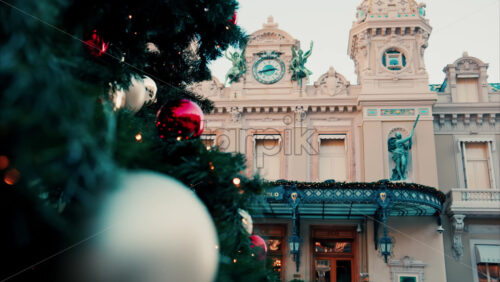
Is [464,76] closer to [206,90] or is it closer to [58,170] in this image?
[206,90]

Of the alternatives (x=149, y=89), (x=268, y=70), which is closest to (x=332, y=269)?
(x=268, y=70)

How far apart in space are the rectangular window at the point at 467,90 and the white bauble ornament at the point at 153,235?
16421 millimetres

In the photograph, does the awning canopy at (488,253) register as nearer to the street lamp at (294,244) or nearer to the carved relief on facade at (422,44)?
the street lamp at (294,244)

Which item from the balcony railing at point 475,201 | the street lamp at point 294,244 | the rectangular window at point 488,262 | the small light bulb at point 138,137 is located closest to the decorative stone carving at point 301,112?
the street lamp at point 294,244

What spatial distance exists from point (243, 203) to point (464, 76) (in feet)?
54.5

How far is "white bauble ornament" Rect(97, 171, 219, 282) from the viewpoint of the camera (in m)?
1.47

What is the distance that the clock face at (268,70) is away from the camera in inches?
651

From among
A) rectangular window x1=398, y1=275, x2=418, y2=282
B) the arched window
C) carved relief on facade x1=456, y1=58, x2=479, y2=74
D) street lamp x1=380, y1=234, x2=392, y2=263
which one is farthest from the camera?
carved relief on facade x1=456, y1=58, x2=479, y2=74

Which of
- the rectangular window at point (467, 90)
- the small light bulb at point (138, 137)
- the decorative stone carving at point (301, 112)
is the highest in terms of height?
the rectangular window at point (467, 90)

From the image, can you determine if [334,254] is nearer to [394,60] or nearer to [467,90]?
[394,60]

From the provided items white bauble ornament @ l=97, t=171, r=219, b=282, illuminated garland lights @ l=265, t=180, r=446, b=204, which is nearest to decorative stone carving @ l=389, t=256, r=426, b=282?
illuminated garland lights @ l=265, t=180, r=446, b=204

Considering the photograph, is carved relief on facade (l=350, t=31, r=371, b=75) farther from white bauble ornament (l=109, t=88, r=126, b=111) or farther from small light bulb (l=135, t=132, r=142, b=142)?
small light bulb (l=135, t=132, r=142, b=142)

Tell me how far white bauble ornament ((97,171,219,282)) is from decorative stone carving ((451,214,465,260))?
1454 cm

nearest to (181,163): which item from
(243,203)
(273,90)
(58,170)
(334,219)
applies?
(243,203)
